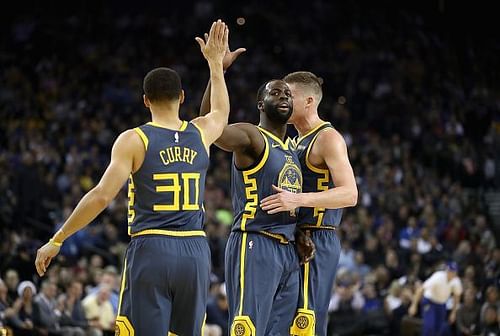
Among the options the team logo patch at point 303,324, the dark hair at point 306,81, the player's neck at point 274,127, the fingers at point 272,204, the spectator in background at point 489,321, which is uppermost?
the dark hair at point 306,81

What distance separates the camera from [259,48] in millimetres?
28031

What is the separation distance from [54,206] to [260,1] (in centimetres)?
1399

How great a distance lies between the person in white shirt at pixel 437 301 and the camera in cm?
1560

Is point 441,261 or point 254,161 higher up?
point 254,161

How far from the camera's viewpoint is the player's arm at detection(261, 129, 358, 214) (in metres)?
7.28

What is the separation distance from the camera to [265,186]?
24.9 feet

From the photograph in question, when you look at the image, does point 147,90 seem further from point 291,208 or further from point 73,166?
point 73,166

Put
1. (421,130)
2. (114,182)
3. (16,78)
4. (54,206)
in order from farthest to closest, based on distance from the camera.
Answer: (421,130)
(16,78)
(54,206)
(114,182)

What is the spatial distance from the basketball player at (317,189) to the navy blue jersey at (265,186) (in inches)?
12.3

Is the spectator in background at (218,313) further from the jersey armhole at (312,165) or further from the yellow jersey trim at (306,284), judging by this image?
the jersey armhole at (312,165)

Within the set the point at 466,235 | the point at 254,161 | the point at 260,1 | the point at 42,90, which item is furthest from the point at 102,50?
the point at 254,161

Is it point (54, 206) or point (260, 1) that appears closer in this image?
point (54, 206)

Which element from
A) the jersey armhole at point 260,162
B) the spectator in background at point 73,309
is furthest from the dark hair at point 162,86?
the spectator in background at point 73,309

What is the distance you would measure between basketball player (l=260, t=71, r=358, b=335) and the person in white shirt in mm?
7886
